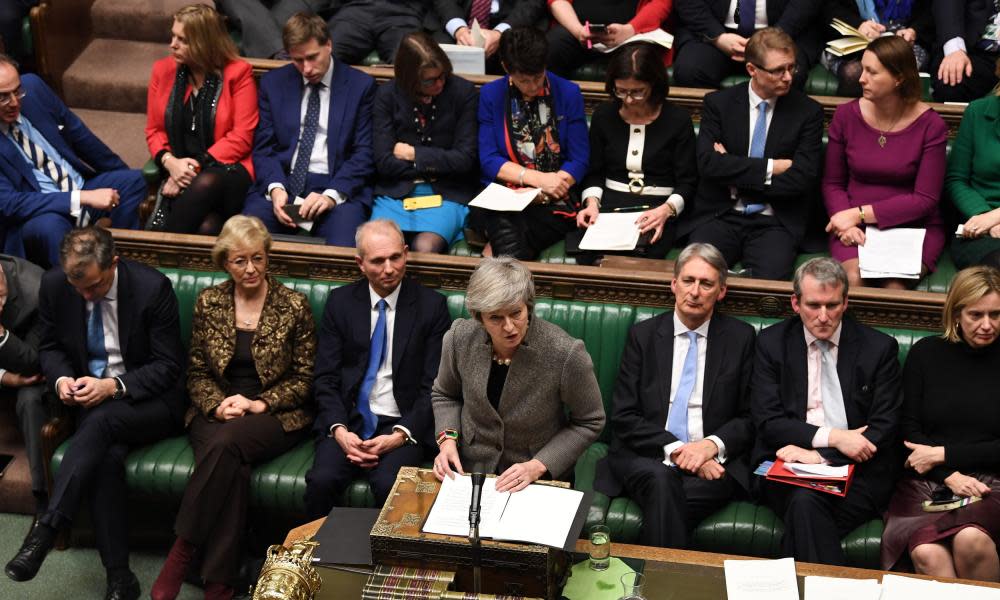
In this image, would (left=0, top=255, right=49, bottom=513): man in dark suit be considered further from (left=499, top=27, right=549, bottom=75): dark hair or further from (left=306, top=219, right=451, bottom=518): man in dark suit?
(left=499, top=27, right=549, bottom=75): dark hair

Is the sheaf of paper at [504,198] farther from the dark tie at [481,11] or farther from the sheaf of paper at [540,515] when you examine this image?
the sheaf of paper at [540,515]

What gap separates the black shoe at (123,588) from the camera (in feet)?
13.4

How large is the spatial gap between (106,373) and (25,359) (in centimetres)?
28

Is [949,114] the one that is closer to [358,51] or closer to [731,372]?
[731,372]

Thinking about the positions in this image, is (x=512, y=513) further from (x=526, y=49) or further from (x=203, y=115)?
(x=203, y=115)

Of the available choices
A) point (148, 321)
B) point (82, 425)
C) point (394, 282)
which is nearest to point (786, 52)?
point (394, 282)

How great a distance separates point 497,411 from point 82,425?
141cm

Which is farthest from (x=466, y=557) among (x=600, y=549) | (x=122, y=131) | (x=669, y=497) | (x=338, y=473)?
(x=122, y=131)

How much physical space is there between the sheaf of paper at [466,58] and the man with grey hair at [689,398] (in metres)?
1.69

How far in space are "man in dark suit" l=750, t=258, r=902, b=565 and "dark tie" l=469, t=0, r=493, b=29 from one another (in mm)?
2313

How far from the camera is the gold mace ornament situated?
9.97 ft

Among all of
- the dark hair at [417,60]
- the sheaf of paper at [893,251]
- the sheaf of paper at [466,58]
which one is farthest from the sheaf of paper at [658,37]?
the sheaf of paper at [893,251]

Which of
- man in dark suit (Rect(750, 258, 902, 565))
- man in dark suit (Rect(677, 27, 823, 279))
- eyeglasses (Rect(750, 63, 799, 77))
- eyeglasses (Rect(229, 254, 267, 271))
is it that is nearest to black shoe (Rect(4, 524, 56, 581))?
eyeglasses (Rect(229, 254, 267, 271))

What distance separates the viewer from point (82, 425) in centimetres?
414
